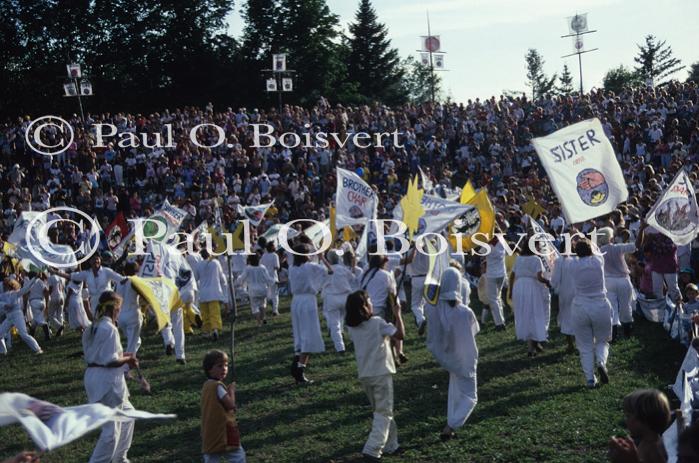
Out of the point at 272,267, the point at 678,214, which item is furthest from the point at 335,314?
the point at 678,214

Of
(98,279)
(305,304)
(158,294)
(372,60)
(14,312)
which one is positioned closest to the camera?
(158,294)

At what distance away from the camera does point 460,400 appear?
A: 9.47 meters

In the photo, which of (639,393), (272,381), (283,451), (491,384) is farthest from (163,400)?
(639,393)

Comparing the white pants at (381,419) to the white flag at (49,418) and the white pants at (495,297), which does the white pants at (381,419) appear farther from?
the white pants at (495,297)

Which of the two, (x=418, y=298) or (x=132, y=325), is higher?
(x=132, y=325)

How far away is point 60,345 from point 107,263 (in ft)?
9.82

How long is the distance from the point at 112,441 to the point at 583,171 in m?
7.11

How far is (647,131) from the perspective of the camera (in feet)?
91.5

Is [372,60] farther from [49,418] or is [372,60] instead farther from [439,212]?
[49,418]

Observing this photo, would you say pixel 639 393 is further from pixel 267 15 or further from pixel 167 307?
pixel 267 15

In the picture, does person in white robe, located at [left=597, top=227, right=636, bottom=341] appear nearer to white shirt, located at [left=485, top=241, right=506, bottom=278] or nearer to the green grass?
the green grass

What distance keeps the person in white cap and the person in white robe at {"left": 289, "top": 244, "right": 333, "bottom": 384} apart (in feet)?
11.5

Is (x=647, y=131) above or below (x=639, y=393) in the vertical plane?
above

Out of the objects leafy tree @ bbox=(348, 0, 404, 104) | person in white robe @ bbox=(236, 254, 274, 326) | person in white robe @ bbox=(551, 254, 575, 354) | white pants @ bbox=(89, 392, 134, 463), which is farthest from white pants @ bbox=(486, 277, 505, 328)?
leafy tree @ bbox=(348, 0, 404, 104)
